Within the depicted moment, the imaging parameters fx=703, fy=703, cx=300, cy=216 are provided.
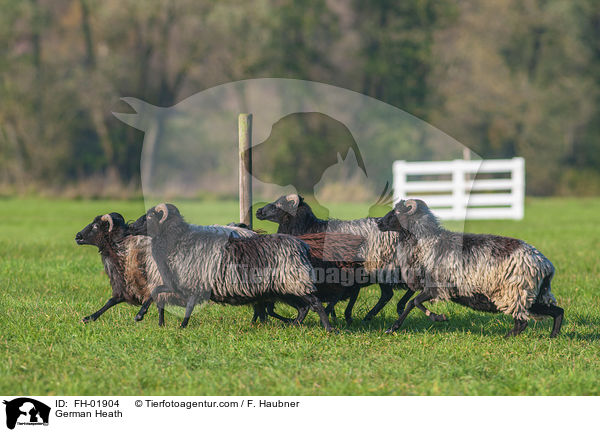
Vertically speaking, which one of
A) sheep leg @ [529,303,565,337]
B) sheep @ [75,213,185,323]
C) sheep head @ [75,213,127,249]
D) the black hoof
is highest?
sheep head @ [75,213,127,249]

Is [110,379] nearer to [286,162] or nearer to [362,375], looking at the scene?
[362,375]

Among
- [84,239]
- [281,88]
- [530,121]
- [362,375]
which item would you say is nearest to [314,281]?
[362,375]

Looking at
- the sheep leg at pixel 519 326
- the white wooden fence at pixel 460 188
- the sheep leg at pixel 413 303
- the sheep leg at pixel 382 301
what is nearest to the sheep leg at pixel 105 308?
the sheep leg at pixel 382 301

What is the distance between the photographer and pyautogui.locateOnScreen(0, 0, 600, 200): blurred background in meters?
36.3

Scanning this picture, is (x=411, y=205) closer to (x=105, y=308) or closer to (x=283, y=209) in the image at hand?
(x=283, y=209)

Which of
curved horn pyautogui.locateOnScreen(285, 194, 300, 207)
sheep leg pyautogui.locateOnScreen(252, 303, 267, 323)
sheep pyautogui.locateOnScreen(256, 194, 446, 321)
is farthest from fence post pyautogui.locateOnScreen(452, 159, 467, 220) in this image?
sheep leg pyautogui.locateOnScreen(252, 303, 267, 323)

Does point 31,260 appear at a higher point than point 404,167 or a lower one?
lower

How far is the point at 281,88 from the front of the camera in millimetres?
35750

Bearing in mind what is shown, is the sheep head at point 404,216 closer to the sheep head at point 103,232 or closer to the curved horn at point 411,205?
the curved horn at point 411,205

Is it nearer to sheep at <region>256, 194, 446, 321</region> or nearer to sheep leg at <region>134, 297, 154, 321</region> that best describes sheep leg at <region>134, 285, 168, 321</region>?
sheep leg at <region>134, 297, 154, 321</region>

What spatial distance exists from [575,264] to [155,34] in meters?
30.9
